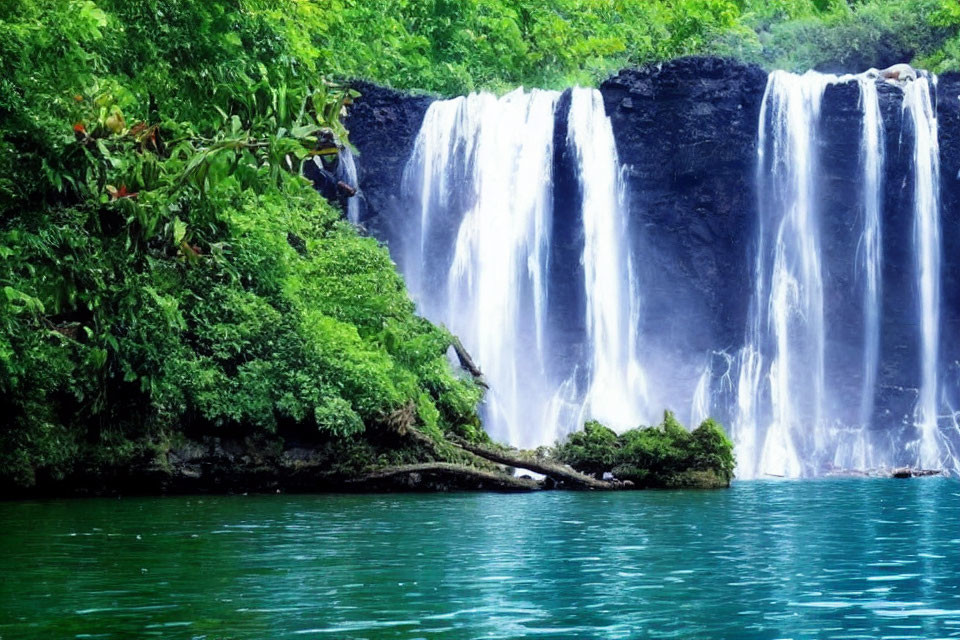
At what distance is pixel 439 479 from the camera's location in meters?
24.7

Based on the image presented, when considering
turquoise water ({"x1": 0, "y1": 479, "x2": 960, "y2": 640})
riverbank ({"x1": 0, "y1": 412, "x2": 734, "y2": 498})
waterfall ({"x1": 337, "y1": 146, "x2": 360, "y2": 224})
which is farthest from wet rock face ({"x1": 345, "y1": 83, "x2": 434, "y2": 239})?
turquoise water ({"x1": 0, "y1": 479, "x2": 960, "y2": 640})

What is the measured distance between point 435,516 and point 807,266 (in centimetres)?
2581

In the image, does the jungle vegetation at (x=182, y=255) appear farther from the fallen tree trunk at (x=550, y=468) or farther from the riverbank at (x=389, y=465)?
the fallen tree trunk at (x=550, y=468)

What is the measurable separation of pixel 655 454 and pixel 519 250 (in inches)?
662

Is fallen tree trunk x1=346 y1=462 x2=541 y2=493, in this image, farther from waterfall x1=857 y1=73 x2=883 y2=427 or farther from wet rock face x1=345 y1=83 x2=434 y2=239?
waterfall x1=857 y1=73 x2=883 y2=427

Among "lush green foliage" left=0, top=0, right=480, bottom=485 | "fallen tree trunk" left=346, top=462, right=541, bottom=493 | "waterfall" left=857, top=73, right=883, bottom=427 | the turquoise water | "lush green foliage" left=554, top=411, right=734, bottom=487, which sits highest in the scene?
"waterfall" left=857, top=73, right=883, bottom=427

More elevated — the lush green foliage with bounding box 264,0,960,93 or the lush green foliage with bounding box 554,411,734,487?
the lush green foliage with bounding box 264,0,960,93

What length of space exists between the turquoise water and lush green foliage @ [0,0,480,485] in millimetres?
2521

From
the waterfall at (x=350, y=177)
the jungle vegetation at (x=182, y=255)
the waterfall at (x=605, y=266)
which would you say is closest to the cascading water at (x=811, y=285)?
the waterfall at (x=605, y=266)

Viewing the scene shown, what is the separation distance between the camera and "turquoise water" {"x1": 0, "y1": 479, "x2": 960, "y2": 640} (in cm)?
846

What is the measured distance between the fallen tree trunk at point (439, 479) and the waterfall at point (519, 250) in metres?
14.9

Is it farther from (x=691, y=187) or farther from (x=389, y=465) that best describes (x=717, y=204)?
(x=389, y=465)

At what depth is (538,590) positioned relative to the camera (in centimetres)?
1015

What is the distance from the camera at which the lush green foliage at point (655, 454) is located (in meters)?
25.3
